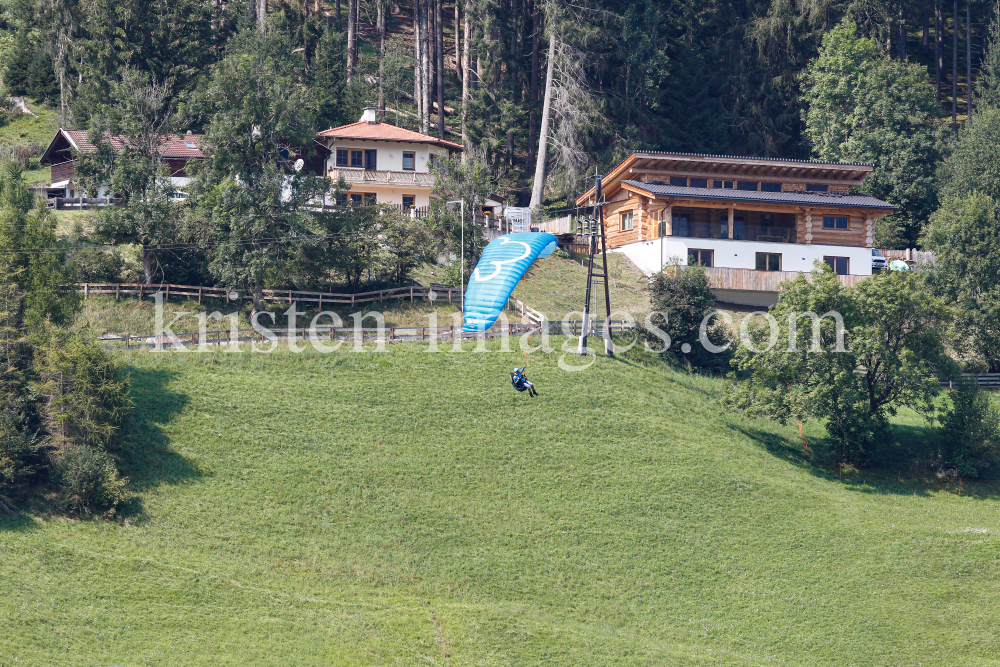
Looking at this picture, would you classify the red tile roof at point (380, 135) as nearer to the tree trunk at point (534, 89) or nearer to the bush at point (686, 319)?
the tree trunk at point (534, 89)

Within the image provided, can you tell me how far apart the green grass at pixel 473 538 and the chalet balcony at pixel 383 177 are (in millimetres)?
23297

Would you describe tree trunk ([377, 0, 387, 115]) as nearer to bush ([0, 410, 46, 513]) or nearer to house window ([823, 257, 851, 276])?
house window ([823, 257, 851, 276])

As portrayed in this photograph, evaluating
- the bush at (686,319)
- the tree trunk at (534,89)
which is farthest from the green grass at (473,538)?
the tree trunk at (534,89)

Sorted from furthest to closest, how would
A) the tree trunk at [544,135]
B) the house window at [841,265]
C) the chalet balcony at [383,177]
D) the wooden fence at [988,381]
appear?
the tree trunk at [544,135] → the chalet balcony at [383,177] → the house window at [841,265] → the wooden fence at [988,381]

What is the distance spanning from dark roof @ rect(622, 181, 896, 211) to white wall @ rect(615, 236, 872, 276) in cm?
260

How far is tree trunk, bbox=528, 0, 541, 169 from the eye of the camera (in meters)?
80.2

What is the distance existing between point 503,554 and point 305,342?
1711 cm

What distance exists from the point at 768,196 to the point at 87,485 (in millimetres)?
44424

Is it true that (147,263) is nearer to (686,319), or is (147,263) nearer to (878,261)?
(686,319)

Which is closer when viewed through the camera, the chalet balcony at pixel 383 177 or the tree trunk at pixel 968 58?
the chalet balcony at pixel 383 177

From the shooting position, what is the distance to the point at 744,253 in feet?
201

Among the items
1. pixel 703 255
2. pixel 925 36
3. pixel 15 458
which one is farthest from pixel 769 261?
pixel 15 458

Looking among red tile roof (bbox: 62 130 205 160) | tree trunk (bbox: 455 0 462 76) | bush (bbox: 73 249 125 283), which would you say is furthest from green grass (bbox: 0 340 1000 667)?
tree trunk (bbox: 455 0 462 76)

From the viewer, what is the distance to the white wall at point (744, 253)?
2400 inches
